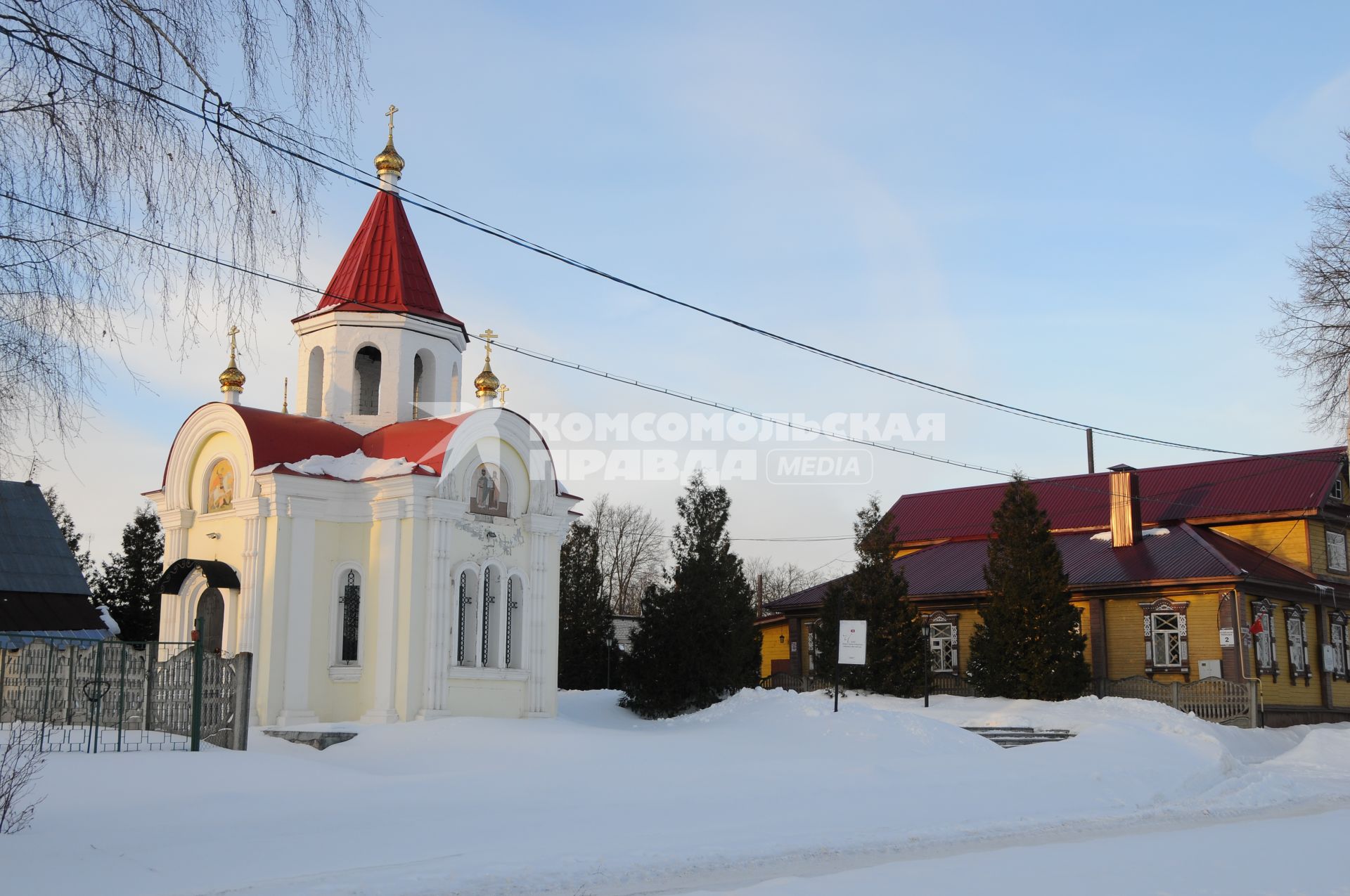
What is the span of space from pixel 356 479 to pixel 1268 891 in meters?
16.5

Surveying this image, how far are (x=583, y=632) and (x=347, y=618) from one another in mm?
10656

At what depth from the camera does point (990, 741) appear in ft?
66.7

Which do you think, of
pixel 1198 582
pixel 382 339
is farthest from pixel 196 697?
pixel 1198 582

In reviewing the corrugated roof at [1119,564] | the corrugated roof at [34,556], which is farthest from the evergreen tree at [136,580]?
the corrugated roof at [1119,564]

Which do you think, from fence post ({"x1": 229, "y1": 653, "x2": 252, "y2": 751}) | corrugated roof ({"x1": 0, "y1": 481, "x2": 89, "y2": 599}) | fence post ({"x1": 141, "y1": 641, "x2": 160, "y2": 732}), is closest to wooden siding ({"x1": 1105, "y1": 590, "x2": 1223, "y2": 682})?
fence post ({"x1": 229, "y1": 653, "x2": 252, "y2": 751})

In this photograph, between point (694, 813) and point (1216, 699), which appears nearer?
point (694, 813)

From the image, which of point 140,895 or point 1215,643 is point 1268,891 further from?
point 1215,643

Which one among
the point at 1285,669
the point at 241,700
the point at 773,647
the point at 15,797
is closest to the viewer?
the point at 15,797

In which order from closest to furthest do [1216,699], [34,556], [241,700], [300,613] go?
[241,700]
[300,613]
[1216,699]
[34,556]

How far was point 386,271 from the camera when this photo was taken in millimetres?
24438

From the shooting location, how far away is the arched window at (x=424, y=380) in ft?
80.3

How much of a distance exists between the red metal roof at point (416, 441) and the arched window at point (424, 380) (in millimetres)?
1172

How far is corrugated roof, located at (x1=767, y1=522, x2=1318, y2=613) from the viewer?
28.6 metres

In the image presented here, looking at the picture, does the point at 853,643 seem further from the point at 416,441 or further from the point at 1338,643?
the point at 1338,643
